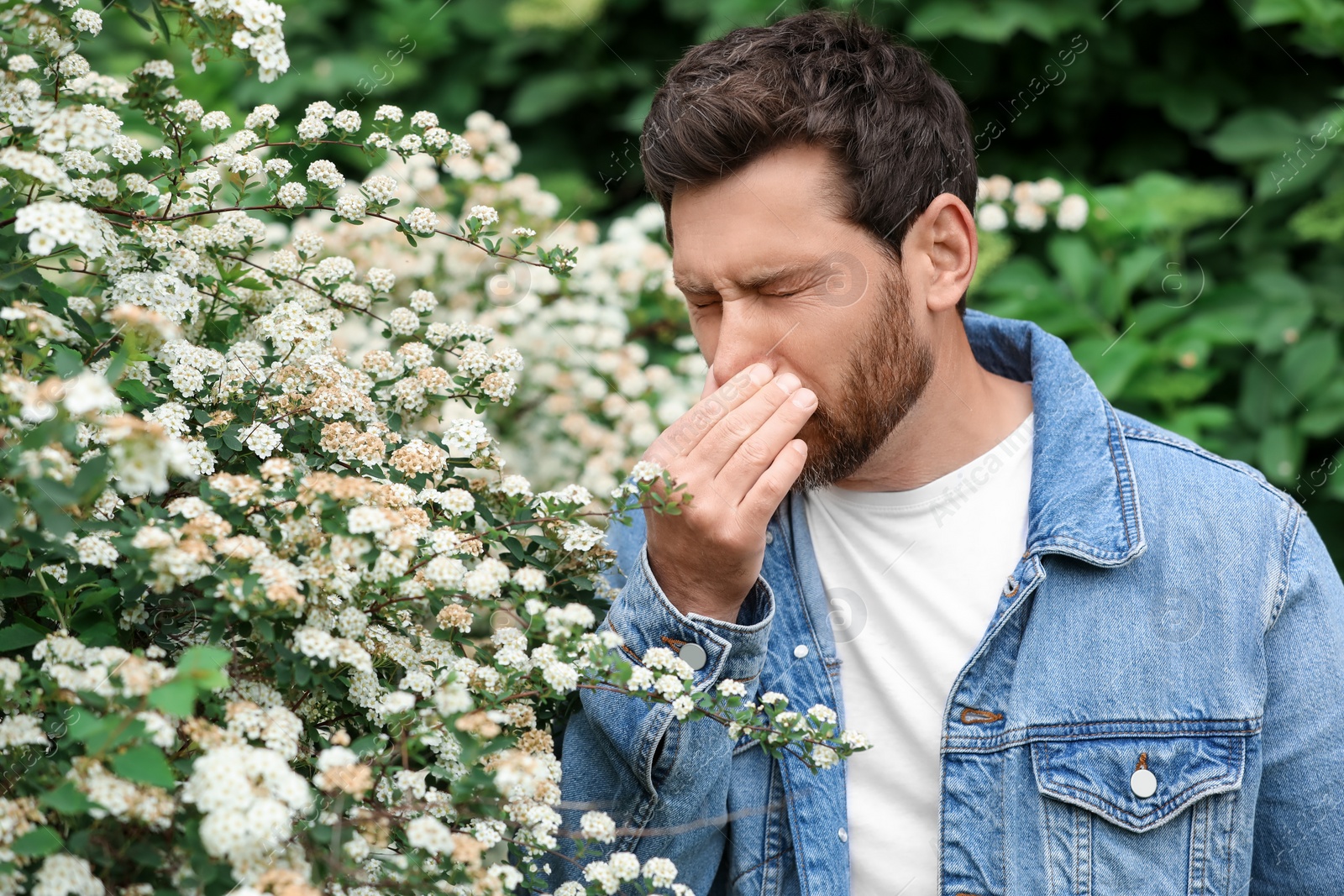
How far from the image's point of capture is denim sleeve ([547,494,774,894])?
174 centimetres

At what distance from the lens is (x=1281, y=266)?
3311 mm

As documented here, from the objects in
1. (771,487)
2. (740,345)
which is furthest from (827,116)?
(771,487)

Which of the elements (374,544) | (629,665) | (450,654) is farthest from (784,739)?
(374,544)

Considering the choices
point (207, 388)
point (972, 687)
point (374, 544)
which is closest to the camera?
point (374, 544)

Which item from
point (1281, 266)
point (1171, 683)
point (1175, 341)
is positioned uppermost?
point (1281, 266)

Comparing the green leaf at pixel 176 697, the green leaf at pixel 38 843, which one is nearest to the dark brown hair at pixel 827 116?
the green leaf at pixel 176 697

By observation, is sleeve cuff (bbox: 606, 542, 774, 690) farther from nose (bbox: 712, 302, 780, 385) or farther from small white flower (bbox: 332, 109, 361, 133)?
small white flower (bbox: 332, 109, 361, 133)

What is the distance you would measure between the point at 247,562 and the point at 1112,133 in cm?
363

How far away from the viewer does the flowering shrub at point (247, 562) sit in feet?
3.51

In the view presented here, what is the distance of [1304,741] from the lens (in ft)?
6.06

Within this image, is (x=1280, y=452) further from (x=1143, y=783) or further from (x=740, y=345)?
(x=740, y=345)

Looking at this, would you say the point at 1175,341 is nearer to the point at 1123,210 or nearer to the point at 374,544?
the point at 1123,210

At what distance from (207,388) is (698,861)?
1.16 meters

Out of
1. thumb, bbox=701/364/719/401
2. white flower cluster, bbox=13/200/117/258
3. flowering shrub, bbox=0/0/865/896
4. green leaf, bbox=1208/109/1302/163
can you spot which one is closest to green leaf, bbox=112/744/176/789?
flowering shrub, bbox=0/0/865/896
